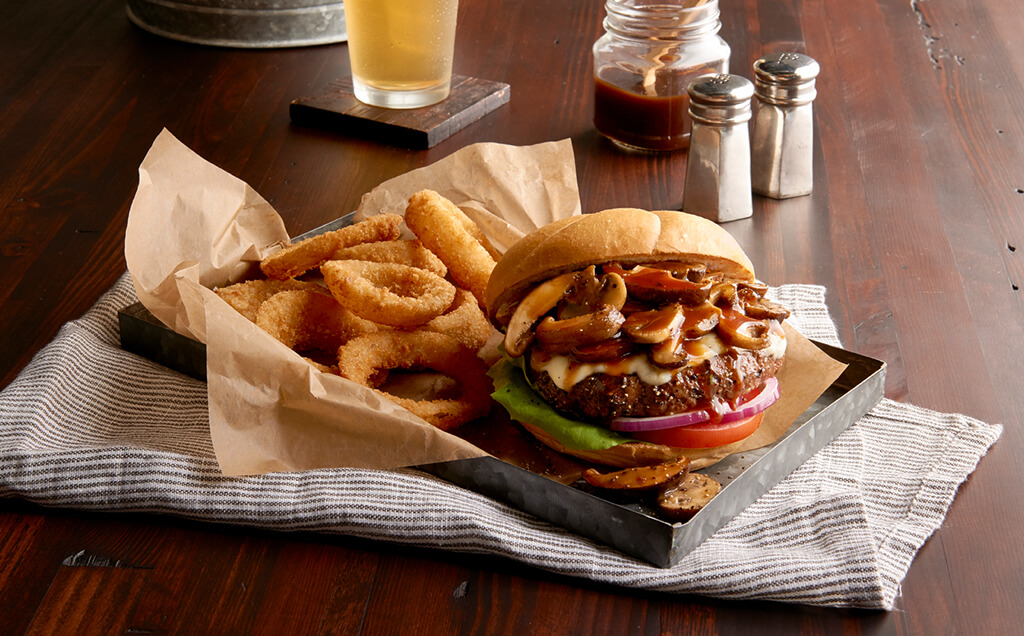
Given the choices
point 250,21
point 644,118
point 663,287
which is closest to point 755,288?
point 663,287

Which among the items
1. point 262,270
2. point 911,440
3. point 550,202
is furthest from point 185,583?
point 550,202

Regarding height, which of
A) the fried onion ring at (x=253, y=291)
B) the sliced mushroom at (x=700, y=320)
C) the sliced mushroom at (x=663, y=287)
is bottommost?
the fried onion ring at (x=253, y=291)

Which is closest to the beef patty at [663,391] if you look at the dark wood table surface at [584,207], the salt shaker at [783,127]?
the dark wood table surface at [584,207]

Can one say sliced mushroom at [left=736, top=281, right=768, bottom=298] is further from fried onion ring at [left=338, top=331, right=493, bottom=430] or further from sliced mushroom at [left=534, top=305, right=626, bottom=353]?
fried onion ring at [left=338, top=331, right=493, bottom=430]

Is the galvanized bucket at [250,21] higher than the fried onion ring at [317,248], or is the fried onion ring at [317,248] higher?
the fried onion ring at [317,248]

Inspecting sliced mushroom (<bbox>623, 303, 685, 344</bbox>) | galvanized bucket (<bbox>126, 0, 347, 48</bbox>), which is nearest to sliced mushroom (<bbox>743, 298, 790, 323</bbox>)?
sliced mushroom (<bbox>623, 303, 685, 344</bbox>)

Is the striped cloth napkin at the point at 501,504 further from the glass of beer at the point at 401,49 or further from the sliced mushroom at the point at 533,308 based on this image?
the glass of beer at the point at 401,49

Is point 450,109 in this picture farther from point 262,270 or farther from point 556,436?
point 556,436
